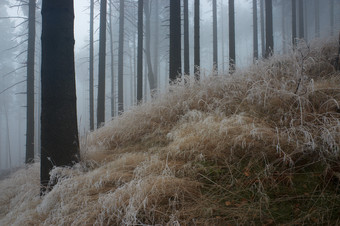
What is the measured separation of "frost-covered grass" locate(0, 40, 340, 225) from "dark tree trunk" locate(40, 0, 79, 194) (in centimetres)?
33

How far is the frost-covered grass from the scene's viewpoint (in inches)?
69.3

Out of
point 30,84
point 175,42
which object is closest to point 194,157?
point 175,42

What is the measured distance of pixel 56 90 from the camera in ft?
10.5

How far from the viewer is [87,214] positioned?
1987 mm

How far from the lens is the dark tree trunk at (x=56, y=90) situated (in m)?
3.17

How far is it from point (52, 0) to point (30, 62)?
7.67m

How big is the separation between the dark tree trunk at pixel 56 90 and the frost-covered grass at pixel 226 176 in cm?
33

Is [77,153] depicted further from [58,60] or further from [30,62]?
[30,62]

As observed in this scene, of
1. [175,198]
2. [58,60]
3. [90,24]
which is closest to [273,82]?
[175,198]

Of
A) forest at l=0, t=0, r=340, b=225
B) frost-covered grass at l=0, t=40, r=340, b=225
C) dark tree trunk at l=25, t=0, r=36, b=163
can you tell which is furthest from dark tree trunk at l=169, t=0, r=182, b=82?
dark tree trunk at l=25, t=0, r=36, b=163

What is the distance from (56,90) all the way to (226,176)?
275cm

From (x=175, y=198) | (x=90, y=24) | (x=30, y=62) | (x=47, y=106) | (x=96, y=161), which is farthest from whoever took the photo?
(x=90, y=24)

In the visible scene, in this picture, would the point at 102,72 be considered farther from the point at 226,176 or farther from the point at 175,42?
the point at 226,176

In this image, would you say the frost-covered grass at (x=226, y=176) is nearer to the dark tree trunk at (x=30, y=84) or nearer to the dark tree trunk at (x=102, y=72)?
the dark tree trunk at (x=30, y=84)
